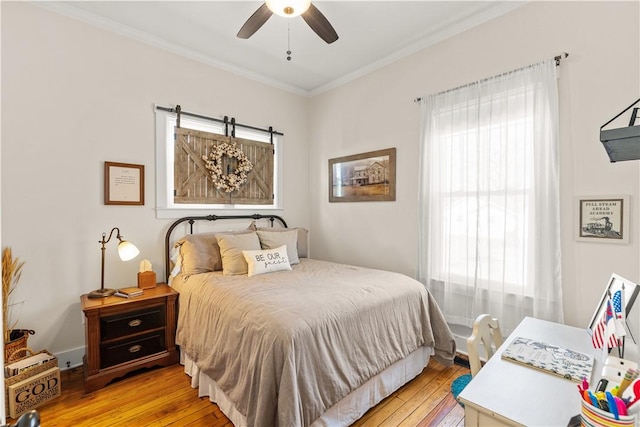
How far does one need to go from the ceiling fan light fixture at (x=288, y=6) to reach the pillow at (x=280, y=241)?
6.61 ft

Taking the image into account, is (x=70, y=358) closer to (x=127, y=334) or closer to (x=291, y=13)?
(x=127, y=334)

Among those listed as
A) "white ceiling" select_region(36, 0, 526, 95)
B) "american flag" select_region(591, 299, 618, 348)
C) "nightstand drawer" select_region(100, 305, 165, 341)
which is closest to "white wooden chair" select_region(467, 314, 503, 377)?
"american flag" select_region(591, 299, 618, 348)

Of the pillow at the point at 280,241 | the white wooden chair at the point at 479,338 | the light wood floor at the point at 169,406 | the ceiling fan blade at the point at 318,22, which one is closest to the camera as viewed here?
the white wooden chair at the point at 479,338

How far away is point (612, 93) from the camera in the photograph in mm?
2035

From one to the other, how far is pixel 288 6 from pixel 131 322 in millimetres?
2660

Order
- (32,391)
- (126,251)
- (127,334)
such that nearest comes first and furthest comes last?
1. (32,391)
2. (127,334)
3. (126,251)

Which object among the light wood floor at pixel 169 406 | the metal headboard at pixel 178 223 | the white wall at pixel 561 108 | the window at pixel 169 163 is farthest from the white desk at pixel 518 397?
the window at pixel 169 163

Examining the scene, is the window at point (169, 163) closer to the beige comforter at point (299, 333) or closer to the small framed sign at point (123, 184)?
the small framed sign at point (123, 184)

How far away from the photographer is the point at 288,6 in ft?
6.66

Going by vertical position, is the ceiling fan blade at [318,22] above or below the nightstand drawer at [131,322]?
above

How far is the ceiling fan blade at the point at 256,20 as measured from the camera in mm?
2104

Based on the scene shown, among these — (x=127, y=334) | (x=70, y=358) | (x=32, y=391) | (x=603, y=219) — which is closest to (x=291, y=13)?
(x=603, y=219)

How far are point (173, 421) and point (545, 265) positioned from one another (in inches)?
112

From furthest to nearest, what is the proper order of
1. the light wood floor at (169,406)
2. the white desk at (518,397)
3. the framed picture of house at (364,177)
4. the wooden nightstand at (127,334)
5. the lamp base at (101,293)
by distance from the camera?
the framed picture of house at (364,177) → the lamp base at (101,293) → the wooden nightstand at (127,334) → the light wood floor at (169,406) → the white desk at (518,397)
